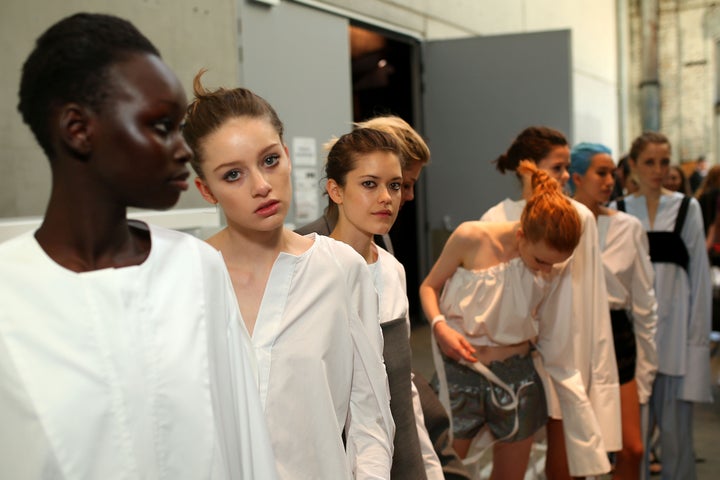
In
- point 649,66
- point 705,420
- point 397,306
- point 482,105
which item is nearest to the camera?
point 397,306

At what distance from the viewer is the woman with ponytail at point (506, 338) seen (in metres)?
2.65

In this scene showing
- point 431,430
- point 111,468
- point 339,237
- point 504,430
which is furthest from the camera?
point 504,430

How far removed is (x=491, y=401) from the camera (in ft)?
8.77

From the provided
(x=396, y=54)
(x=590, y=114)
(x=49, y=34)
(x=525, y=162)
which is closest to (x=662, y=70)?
(x=590, y=114)

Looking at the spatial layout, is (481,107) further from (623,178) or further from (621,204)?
(621,204)

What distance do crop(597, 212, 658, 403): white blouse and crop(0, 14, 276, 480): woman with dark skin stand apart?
8.38 ft

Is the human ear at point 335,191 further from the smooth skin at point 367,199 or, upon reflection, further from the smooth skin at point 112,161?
the smooth skin at point 112,161

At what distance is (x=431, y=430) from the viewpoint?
210 cm

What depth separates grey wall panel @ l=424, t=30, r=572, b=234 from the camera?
618 centimetres

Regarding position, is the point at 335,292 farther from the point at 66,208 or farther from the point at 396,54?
the point at 396,54

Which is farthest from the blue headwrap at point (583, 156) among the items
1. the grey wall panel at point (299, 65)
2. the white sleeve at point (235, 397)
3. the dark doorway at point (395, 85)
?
the dark doorway at point (395, 85)

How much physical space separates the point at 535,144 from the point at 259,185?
190 centimetres

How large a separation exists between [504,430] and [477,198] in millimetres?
4087

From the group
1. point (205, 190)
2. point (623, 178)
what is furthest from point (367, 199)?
point (623, 178)
